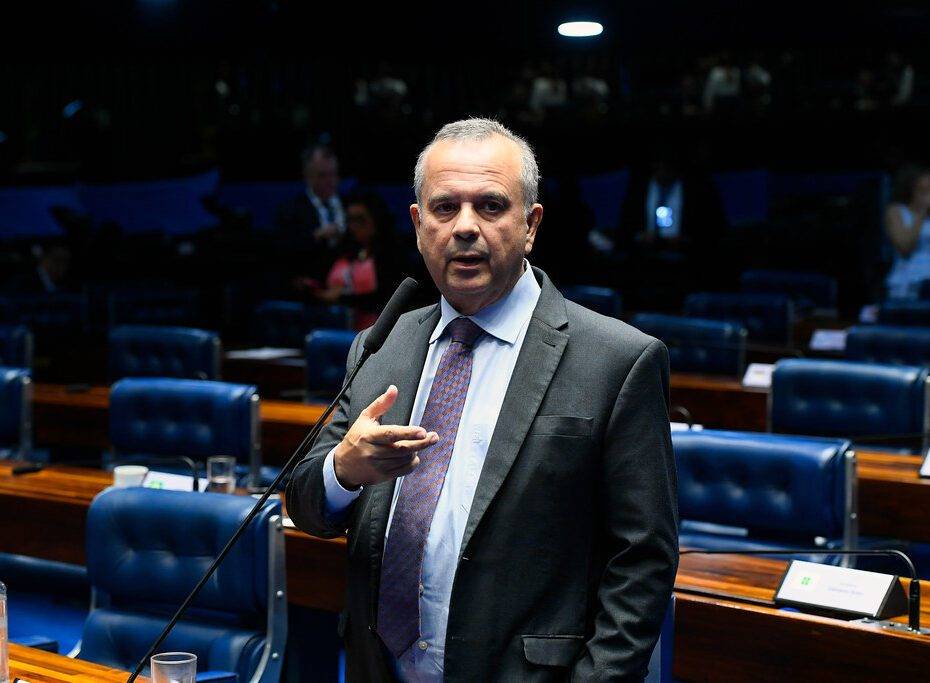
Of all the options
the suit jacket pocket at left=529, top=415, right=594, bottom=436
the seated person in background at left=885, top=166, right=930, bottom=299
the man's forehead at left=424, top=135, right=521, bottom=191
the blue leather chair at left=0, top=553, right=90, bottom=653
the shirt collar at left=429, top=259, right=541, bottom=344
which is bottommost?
the blue leather chair at left=0, top=553, right=90, bottom=653

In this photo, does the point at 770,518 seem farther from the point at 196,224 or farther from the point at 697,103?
the point at 196,224

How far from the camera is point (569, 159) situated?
1233 cm

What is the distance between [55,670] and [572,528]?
1.04 meters

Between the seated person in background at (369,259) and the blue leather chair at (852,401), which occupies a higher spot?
the seated person in background at (369,259)

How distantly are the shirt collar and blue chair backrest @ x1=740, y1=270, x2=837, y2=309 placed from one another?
6.35 m

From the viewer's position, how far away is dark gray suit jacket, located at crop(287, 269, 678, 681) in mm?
1601

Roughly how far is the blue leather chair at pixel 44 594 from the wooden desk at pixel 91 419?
34.9 inches

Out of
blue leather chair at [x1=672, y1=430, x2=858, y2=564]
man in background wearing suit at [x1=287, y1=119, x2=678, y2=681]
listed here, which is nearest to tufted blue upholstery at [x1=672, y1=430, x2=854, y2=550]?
blue leather chair at [x1=672, y1=430, x2=858, y2=564]

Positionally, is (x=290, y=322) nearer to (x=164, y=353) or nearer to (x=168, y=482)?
(x=164, y=353)

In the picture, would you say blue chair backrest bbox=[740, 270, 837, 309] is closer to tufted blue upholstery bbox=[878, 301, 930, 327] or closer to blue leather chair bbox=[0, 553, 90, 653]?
tufted blue upholstery bbox=[878, 301, 930, 327]

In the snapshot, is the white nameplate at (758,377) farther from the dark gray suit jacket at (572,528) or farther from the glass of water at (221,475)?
the dark gray suit jacket at (572,528)

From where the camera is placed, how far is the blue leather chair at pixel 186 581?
2521mm

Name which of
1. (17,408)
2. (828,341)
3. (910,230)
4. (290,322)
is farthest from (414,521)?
(910,230)

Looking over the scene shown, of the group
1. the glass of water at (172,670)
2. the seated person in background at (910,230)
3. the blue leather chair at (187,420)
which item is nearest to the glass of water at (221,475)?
the blue leather chair at (187,420)
